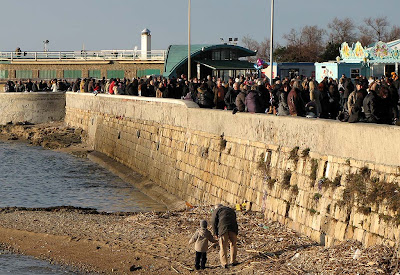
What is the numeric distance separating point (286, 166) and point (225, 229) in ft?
10.9

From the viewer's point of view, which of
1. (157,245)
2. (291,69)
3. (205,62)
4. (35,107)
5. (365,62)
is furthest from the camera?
(205,62)

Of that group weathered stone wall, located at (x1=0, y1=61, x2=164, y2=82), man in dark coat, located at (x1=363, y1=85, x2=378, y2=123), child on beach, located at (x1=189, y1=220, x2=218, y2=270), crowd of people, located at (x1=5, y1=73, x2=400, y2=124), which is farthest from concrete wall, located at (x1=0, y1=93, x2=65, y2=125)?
child on beach, located at (x1=189, y1=220, x2=218, y2=270)

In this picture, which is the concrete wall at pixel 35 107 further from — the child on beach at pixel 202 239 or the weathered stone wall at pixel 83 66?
the child on beach at pixel 202 239

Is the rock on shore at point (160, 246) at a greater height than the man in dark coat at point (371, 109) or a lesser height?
lesser

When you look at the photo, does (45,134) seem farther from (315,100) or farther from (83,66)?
(315,100)

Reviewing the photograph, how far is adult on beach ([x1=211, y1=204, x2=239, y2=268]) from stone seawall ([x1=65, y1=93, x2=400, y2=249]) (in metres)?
1.61

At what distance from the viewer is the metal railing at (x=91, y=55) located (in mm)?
70688

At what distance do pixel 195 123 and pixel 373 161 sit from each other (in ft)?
35.3

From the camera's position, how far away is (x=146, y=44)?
237 feet

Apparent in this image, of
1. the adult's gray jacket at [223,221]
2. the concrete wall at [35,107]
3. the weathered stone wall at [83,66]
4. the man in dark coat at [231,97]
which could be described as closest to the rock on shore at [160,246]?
the adult's gray jacket at [223,221]

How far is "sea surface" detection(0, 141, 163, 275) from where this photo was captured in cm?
1788

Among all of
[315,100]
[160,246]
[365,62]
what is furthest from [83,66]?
[160,246]

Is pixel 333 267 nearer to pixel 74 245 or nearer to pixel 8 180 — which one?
pixel 74 245

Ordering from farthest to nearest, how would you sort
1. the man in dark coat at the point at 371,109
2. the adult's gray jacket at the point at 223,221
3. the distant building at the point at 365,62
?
the distant building at the point at 365,62 → the man in dark coat at the point at 371,109 → the adult's gray jacket at the point at 223,221
